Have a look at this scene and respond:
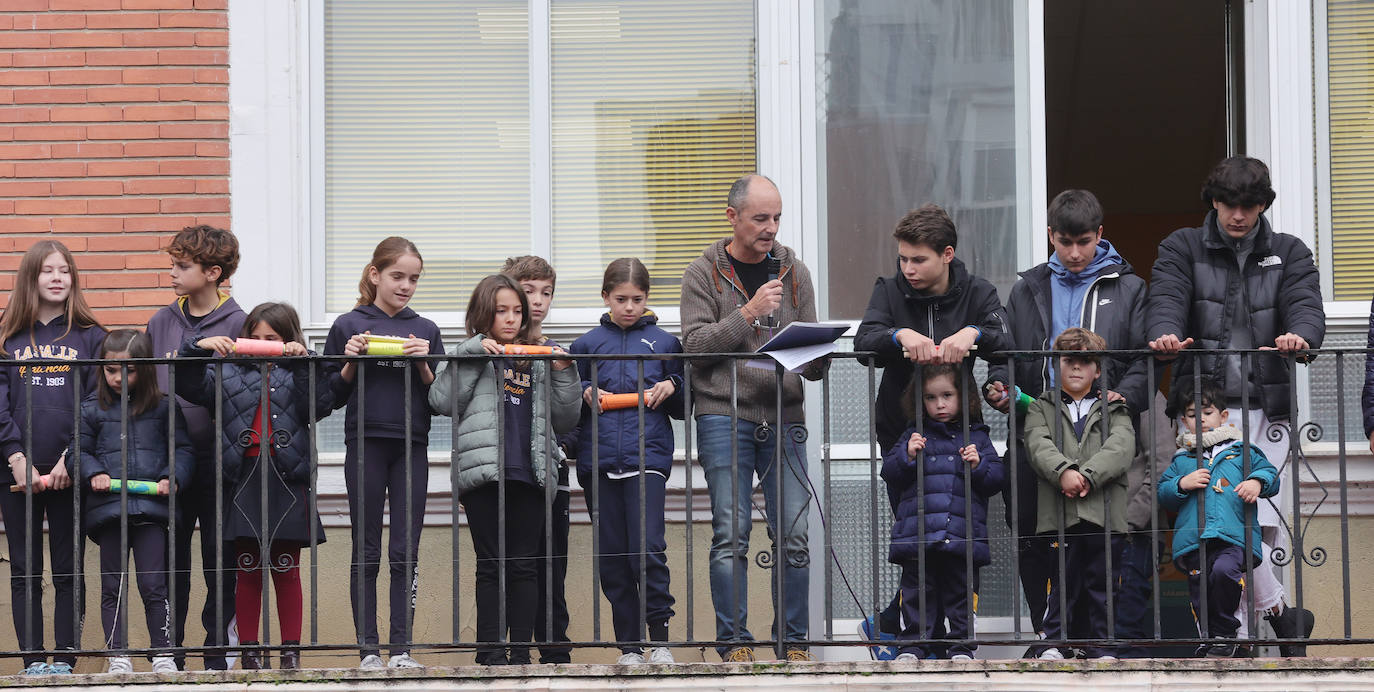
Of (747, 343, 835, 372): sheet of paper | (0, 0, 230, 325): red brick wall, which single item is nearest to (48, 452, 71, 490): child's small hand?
(0, 0, 230, 325): red brick wall

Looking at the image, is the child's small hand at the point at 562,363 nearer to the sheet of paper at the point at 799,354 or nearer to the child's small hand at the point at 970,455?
the sheet of paper at the point at 799,354

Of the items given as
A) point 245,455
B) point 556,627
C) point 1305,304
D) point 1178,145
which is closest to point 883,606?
point 556,627

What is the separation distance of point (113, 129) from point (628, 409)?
315 cm

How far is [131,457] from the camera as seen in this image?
20.1 feet

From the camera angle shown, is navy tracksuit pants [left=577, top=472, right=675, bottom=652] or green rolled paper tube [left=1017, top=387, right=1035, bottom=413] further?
green rolled paper tube [left=1017, top=387, right=1035, bottom=413]

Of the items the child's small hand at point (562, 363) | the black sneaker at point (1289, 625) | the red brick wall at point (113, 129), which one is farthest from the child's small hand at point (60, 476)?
the black sneaker at point (1289, 625)

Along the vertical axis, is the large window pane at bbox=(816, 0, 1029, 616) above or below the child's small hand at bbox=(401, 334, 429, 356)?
above

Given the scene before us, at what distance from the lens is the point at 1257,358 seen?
6.26 meters

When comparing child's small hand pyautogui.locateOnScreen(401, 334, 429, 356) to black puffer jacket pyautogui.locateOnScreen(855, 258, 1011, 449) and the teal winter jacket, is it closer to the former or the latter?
black puffer jacket pyautogui.locateOnScreen(855, 258, 1011, 449)

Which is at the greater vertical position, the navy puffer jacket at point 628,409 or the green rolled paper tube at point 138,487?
the navy puffer jacket at point 628,409

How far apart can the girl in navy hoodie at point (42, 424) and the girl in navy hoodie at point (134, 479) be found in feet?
0.35

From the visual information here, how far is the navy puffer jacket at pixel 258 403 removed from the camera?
6.08 metres

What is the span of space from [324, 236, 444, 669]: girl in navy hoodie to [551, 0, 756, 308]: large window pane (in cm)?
159

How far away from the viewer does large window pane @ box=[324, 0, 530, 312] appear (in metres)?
7.82
